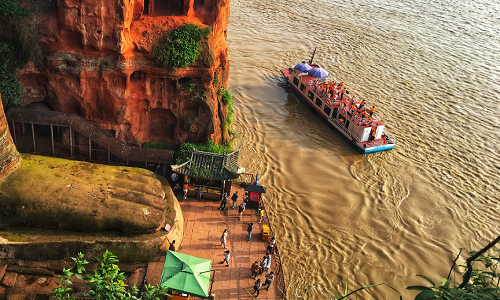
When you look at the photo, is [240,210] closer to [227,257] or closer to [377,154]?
[227,257]

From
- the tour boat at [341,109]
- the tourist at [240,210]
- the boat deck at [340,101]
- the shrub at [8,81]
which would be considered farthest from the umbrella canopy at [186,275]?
the boat deck at [340,101]

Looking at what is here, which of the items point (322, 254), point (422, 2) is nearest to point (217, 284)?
point (322, 254)

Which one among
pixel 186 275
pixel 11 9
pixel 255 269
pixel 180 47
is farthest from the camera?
pixel 180 47

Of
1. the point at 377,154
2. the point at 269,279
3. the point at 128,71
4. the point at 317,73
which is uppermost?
the point at 128,71

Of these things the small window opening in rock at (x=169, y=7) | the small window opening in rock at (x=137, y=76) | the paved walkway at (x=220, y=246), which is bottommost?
the paved walkway at (x=220, y=246)

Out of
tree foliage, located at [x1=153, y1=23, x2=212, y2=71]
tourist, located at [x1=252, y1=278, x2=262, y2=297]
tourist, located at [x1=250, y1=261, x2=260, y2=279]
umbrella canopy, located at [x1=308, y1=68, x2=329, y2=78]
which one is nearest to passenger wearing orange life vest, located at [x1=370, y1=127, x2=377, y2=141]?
umbrella canopy, located at [x1=308, y1=68, x2=329, y2=78]

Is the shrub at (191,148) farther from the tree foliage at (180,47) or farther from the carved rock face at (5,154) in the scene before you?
the carved rock face at (5,154)

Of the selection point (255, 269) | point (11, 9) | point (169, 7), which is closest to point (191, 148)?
point (255, 269)

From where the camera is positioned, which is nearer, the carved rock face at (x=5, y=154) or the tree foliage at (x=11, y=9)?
the carved rock face at (x=5, y=154)
